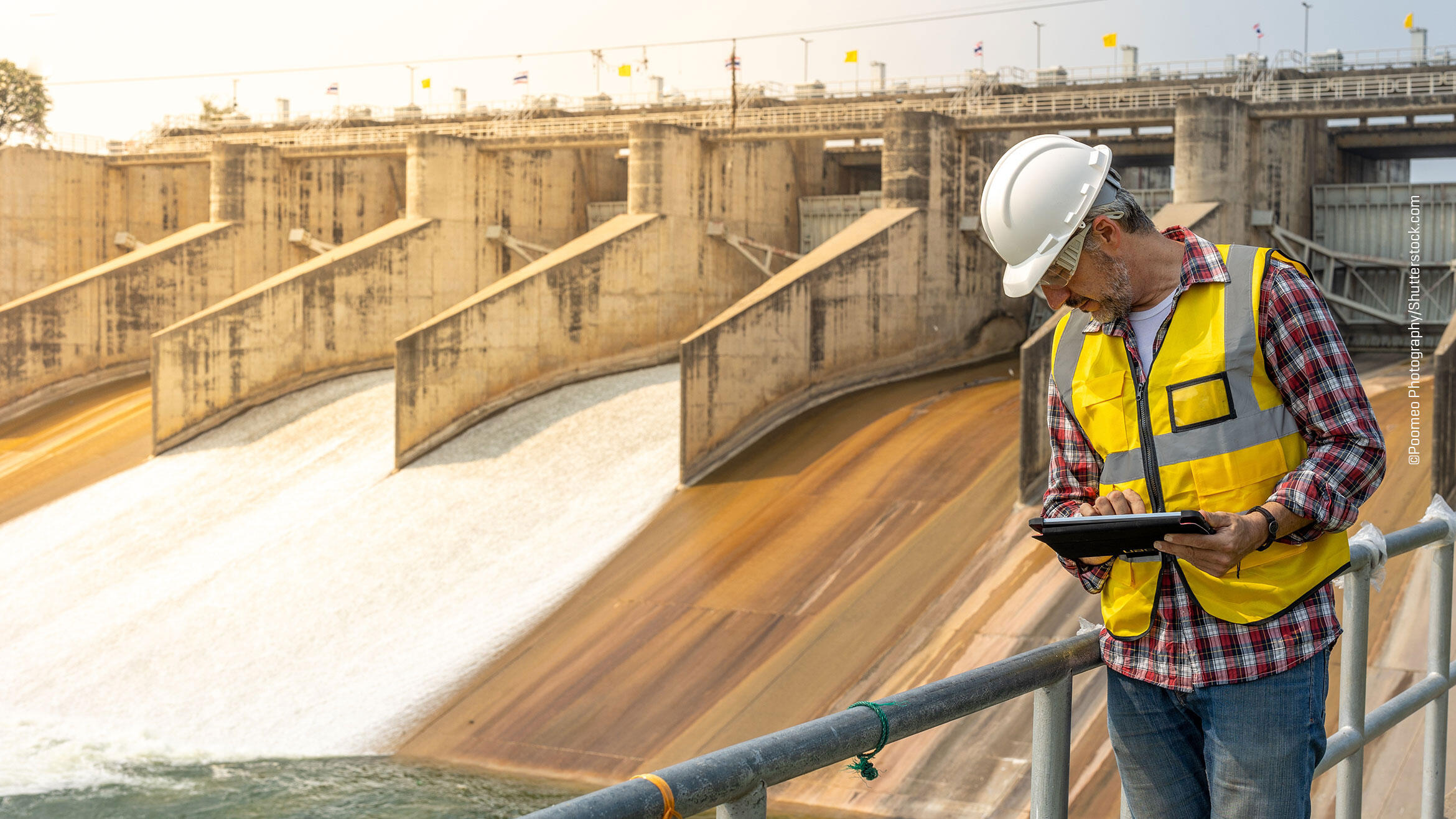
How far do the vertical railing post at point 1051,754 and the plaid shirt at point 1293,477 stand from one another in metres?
0.14

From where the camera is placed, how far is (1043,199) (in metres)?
2.29

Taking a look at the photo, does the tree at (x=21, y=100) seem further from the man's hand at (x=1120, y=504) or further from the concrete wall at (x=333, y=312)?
the man's hand at (x=1120, y=504)

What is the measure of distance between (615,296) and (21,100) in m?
26.3

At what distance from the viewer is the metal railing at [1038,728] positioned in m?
1.63

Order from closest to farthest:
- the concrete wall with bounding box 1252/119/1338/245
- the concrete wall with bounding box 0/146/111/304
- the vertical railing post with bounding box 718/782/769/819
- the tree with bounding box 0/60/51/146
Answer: the vertical railing post with bounding box 718/782/769/819 → the concrete wall with bounding box 1252/119/1338/245 → the concrete wall with bounding box 0/146/111/304 → the tree with bounding box 0/60/51/146

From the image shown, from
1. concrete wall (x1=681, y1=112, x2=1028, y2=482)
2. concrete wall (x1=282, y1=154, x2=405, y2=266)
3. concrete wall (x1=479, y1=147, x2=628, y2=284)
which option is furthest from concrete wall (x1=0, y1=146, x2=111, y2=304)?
concrete wall (x1=681, y1=112, x2=1028, y2=482)

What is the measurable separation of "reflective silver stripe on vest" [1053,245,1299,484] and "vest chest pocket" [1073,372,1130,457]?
103 mm

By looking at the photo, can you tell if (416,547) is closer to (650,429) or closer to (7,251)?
(650,429)

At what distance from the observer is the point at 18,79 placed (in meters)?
37.3

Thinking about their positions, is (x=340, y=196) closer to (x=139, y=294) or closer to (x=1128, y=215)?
(x=139, y=294)

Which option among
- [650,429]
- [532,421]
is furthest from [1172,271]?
[532,421]

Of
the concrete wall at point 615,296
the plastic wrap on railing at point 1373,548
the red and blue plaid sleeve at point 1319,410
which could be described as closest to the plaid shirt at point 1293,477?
the red and blue plaid sleeve at point 1319,410

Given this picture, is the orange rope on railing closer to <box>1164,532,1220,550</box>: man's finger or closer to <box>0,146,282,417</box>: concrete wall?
<box>1164,532,1220,550</box>: man's finger

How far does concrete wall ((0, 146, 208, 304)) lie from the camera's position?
26.7 m
